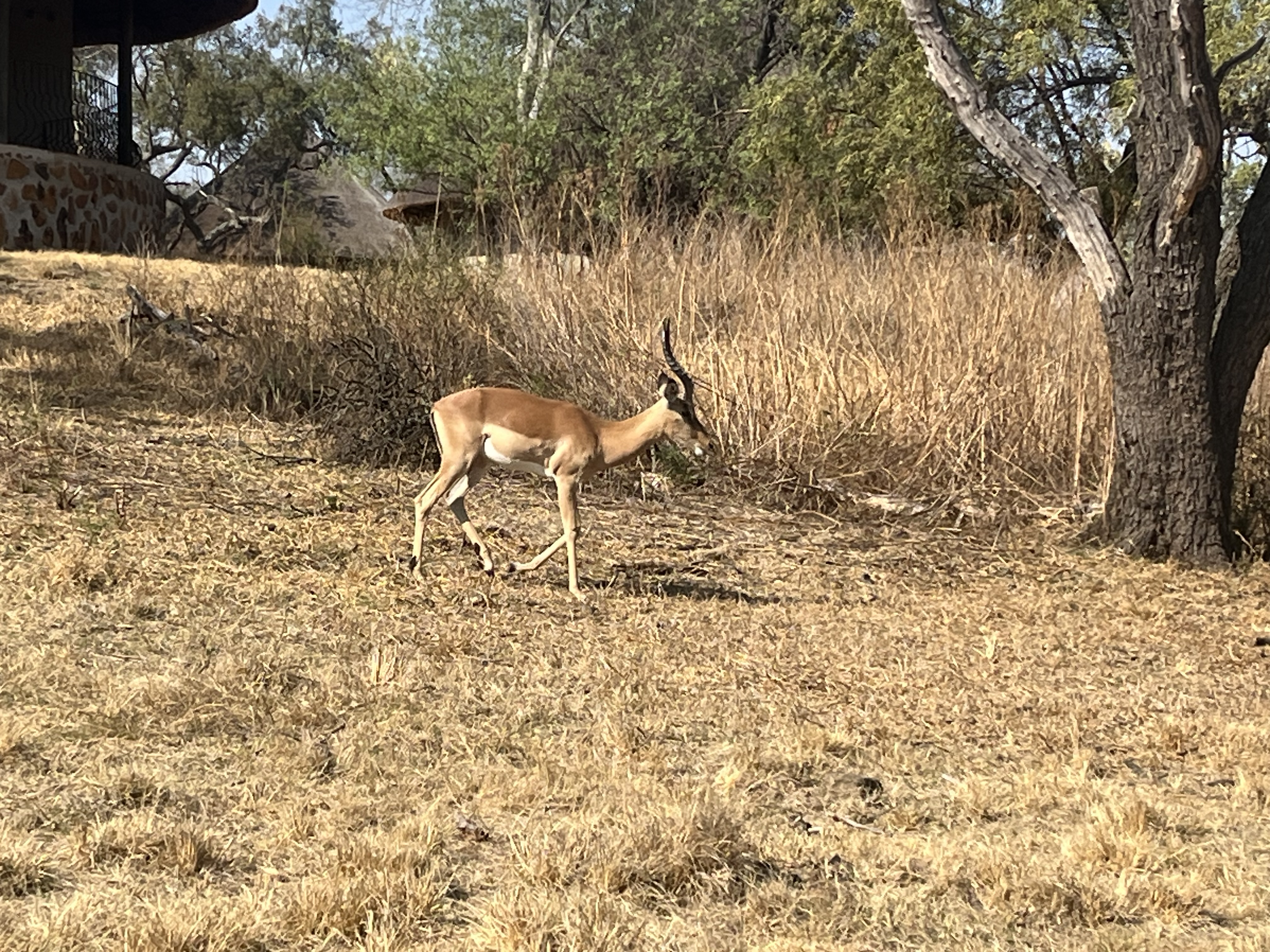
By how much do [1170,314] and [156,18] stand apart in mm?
17747

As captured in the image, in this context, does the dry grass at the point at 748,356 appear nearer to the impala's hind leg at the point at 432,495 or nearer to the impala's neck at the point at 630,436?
the impala's hind leg at the point at 432,495

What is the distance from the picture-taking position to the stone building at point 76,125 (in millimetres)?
16500

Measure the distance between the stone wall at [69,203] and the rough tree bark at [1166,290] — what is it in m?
9.96

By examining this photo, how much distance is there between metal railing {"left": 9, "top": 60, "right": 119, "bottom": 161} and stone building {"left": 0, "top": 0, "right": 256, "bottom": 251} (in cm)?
2

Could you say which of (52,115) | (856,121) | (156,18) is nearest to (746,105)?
(856,121)

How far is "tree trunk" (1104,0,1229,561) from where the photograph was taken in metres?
7.83

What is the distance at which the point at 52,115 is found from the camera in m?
18.9

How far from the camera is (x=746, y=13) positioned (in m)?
26.6

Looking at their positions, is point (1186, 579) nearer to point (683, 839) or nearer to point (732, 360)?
point (732, 360)

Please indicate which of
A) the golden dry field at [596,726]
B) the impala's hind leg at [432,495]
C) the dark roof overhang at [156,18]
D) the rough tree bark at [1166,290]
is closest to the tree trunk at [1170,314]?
the rough tree bark at [1166,290]

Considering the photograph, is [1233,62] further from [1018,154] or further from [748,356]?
[748,356]

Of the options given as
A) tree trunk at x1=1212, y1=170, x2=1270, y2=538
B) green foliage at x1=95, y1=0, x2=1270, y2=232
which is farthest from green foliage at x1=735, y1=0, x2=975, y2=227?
tree trunk at x1=1212, y1=170, x2=1270, y2=538

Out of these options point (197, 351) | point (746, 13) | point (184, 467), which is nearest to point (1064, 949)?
point (184, 467)

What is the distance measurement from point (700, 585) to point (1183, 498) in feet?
10.3
